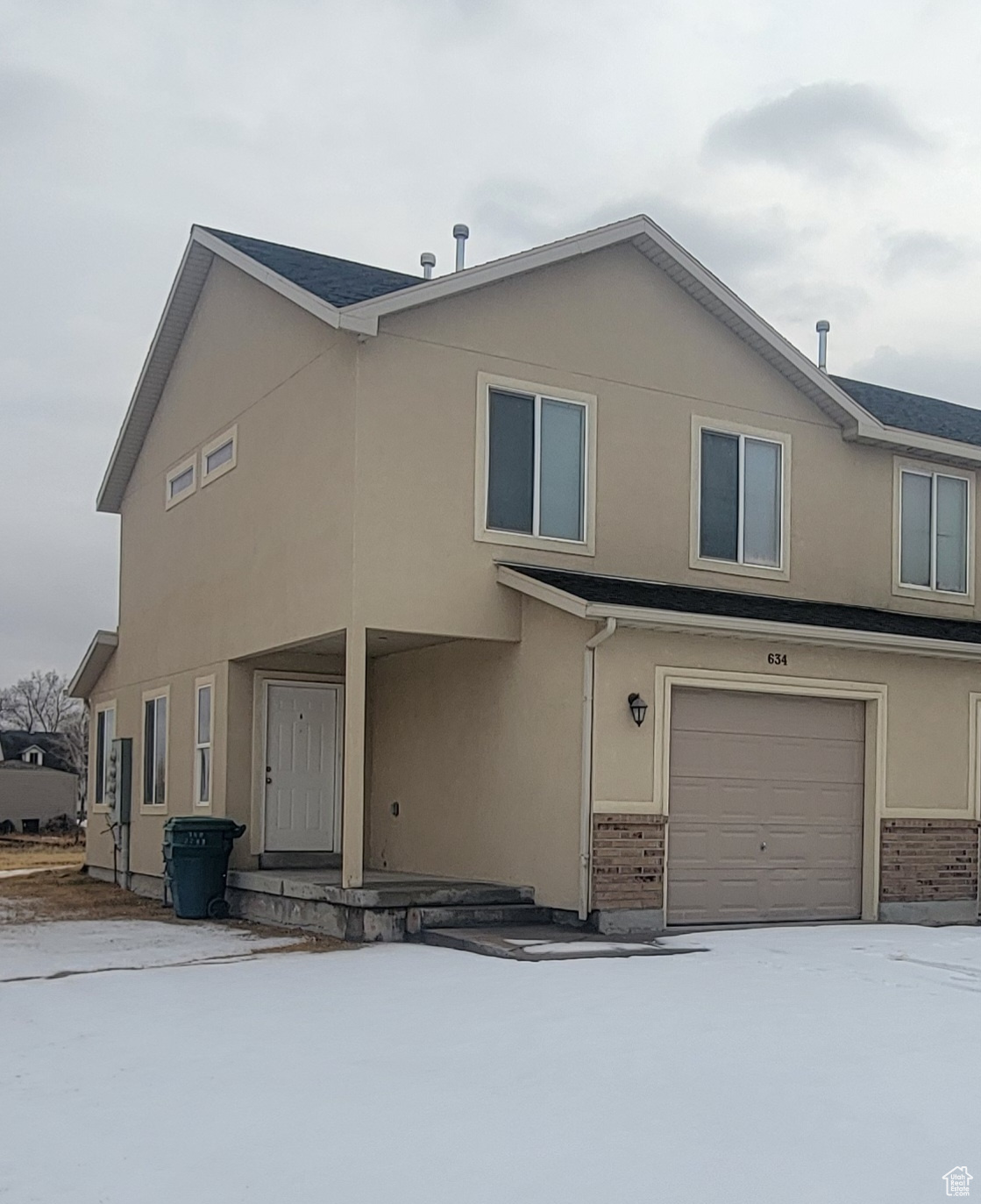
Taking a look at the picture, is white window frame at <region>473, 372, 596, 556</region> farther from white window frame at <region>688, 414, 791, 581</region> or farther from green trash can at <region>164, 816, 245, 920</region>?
green trash can at <region>164, 816, 245, 920</region>

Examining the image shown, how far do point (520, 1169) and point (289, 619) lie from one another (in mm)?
9353

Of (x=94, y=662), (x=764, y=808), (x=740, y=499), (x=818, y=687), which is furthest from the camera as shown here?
(x=94, y=662)

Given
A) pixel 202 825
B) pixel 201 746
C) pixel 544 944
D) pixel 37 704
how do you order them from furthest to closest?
1. pixel 37 704
2. pixel 201 746
3. pixel 202 825
4. pixel 544 944

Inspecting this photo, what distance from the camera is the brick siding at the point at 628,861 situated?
42.1 feet

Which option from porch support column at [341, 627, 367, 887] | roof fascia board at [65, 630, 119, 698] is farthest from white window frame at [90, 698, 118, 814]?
porch support column at [341, 627, 367, 887]

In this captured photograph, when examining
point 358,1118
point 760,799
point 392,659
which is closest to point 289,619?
point 392,659

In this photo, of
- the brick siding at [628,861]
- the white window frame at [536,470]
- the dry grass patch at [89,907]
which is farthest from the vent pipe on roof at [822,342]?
the dry grass patch at [89,907]

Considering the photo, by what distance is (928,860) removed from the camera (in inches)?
600

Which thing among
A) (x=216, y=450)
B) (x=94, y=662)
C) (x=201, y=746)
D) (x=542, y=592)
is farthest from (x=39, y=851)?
(x=542, y=592)

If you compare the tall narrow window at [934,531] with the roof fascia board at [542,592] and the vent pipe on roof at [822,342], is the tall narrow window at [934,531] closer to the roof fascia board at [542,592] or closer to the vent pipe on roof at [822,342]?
the vent pipe on roof at [822,342]

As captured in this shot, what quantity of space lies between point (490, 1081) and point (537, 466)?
811 centimetres

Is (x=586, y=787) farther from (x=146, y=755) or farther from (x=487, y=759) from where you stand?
(x=146, y=755)

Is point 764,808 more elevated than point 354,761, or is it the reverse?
point 354,761

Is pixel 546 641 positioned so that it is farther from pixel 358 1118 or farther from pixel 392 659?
pixel 358 1118
